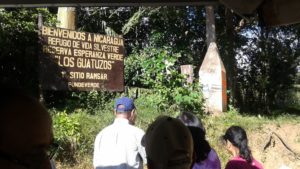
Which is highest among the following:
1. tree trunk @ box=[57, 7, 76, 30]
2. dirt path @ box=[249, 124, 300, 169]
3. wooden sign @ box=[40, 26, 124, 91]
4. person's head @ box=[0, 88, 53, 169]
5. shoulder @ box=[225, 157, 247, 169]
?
tree trunk @ box=[57, 7, 76, 30]

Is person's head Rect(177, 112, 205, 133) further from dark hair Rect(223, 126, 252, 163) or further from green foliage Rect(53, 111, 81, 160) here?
green foliage Rect(53, 111, 81, 160)

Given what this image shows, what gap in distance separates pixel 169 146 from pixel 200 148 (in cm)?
195

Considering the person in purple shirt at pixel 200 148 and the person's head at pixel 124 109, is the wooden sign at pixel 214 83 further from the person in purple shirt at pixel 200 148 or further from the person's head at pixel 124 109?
the person in purple shirt at pixel 200 148

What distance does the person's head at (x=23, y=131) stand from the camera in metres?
0.92

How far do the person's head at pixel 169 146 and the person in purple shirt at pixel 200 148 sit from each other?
5.70 ft

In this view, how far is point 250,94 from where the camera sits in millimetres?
17312

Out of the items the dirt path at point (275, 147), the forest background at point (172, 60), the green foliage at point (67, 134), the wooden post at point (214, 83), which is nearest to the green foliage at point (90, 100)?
the forest background at point (172, 60)

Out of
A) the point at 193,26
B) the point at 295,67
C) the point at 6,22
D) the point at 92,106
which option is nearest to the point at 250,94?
the point at 295,67

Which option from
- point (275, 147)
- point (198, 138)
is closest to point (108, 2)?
point (198, 138)

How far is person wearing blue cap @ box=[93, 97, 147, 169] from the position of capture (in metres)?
4.24

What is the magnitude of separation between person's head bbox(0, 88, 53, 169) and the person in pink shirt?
2990mm

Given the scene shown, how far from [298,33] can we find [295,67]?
1.34 m

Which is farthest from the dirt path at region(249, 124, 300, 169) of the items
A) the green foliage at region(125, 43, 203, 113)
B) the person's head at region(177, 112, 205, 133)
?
the person's head at region(177, 112, 205, 133)

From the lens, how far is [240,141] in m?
3.98
